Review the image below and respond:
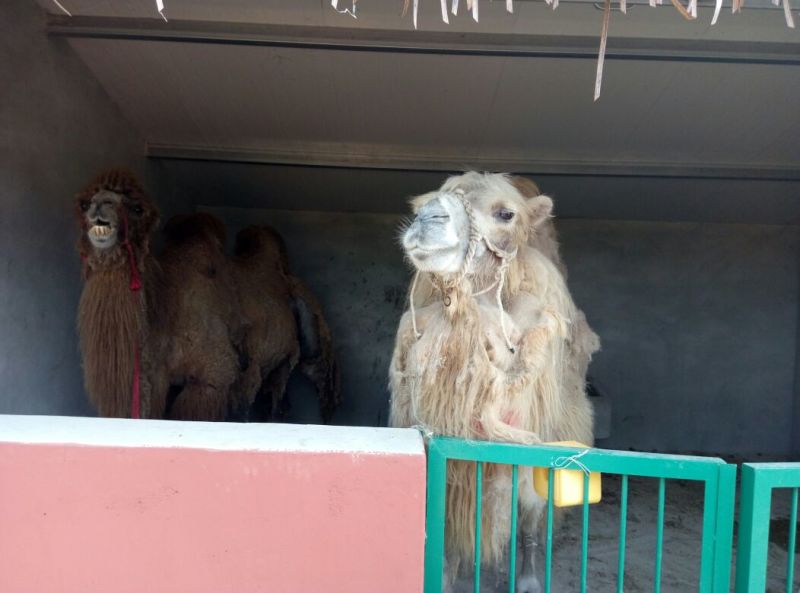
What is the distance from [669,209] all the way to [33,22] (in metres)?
5.40

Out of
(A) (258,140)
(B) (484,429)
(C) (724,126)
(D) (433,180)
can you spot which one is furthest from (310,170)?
(B) (484,429)

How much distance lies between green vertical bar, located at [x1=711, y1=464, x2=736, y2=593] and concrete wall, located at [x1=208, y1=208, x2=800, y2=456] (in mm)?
4677

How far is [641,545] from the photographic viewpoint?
4.06 meters

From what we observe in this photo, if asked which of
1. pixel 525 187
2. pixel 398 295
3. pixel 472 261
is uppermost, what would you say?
pixel 525 187

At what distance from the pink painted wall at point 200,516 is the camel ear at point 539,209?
1309 mm

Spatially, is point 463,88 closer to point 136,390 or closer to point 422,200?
point 422,200

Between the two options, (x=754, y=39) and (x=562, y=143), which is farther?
(x=562, y=143)

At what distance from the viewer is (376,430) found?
6.62ft

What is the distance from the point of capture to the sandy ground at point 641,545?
11.5 ft

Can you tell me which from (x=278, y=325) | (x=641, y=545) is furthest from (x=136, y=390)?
(x=641, y=545)

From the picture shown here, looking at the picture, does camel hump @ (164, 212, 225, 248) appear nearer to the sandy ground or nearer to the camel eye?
the camel eye

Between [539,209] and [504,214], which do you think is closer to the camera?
[504,214]

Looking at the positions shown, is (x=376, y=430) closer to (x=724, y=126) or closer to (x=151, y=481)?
(x=151, y=481)

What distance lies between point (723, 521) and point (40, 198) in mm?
3721
